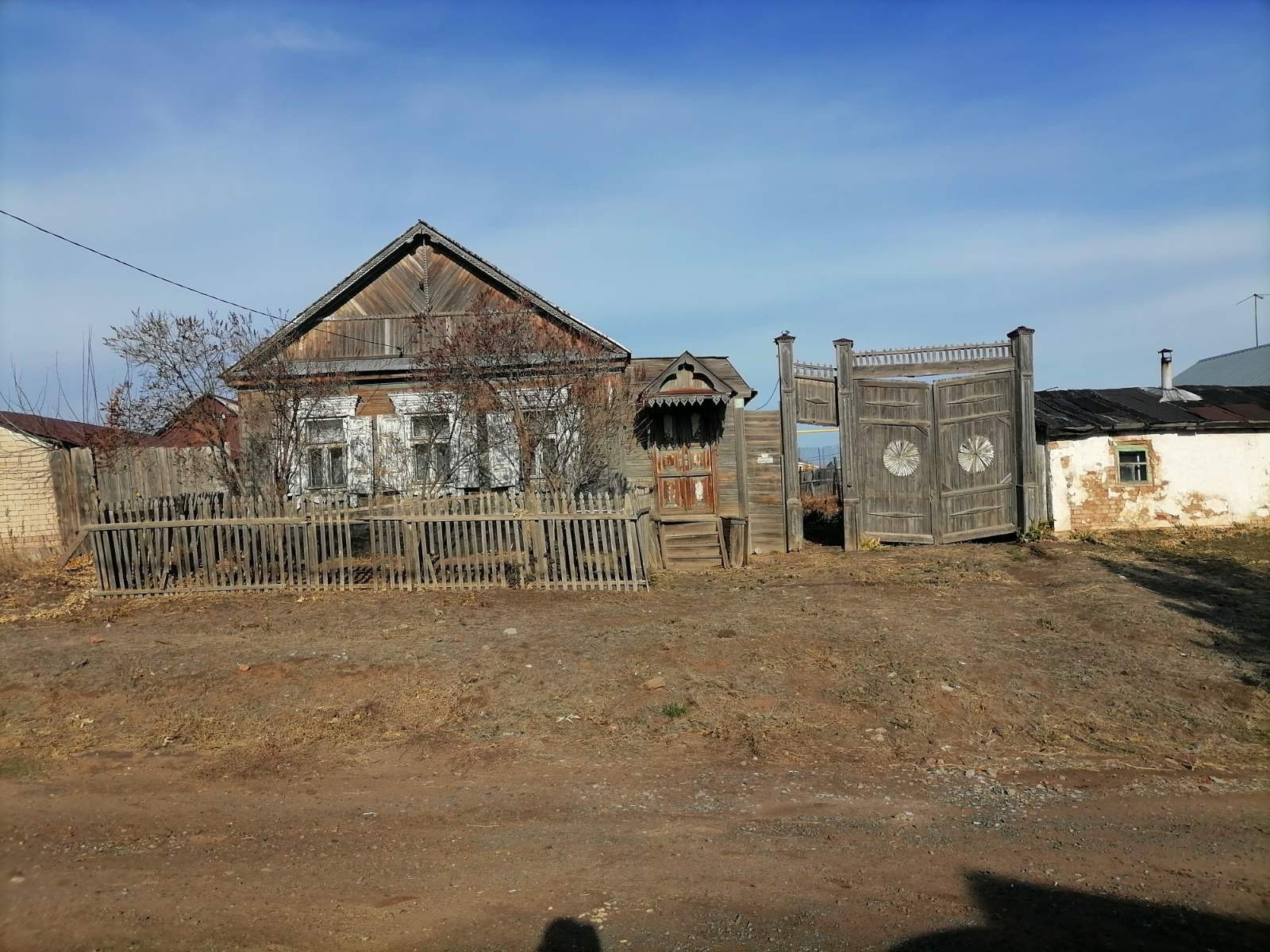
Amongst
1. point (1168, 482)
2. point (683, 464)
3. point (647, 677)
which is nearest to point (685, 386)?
point (683, 464)

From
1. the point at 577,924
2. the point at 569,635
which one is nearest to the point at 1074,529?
the point at 569,635

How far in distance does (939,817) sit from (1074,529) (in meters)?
11.5

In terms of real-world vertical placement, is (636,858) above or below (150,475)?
below

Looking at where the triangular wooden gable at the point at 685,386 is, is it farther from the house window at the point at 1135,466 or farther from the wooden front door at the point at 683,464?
the house window at the point at 1135,466

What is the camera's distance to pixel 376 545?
11539 mm

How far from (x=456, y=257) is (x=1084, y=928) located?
15.3 meters

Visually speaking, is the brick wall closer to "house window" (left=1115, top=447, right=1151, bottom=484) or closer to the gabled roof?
the gabled roof

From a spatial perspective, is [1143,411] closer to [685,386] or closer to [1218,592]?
[1218,592]

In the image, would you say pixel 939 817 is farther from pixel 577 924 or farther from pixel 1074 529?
pixel 1074 529

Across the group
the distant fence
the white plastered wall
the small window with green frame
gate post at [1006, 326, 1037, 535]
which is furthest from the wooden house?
the small window with green frame

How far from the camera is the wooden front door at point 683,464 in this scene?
15.6 metres

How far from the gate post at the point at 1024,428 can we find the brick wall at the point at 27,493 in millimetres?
17168

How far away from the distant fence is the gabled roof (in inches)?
197

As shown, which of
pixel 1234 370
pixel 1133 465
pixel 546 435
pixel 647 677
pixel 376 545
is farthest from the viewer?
pixel 1234 370
